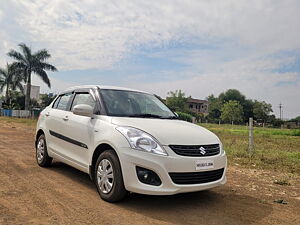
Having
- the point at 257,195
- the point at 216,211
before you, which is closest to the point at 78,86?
the point at 216,211

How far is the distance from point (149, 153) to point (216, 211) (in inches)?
49.3

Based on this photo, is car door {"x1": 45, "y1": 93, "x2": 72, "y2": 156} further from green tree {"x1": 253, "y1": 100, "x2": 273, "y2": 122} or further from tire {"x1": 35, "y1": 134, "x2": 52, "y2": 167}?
green tree {"x1": 253, "y1": 100, "x2": 273, "y2": 122}

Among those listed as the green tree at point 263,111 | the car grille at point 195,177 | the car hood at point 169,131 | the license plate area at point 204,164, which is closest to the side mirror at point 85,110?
the car hood at point 169,131

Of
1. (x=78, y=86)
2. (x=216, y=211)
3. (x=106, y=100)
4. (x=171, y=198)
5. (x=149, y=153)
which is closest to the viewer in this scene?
(x=149, y=153)

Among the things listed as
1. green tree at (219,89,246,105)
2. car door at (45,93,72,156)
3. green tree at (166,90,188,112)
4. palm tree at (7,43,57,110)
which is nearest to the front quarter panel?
car door at (45,93,72,156)

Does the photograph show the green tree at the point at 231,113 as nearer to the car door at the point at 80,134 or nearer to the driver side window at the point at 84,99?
the driver side window at the point at 84,99

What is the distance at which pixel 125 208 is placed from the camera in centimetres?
359

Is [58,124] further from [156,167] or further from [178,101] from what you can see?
[178,101]

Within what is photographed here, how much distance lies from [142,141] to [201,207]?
1285 mm

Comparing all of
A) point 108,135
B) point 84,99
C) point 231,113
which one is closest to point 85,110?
point 108,135

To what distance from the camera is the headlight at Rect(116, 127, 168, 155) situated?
3.51m

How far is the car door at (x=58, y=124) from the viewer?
5.04 m

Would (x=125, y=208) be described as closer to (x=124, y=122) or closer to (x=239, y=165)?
(x=124, y=122)

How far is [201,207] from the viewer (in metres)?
3.88
